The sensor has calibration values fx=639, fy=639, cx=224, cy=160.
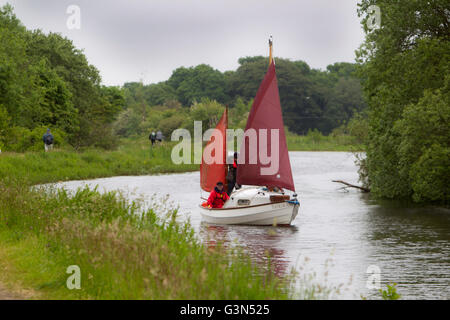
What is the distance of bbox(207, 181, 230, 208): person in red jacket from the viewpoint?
2320 cm

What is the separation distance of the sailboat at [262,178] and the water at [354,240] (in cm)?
51

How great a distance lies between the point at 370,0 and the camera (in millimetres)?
30094

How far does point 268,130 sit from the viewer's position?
939 inches

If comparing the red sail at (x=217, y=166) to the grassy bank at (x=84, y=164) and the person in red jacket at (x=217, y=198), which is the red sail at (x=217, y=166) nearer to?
the person in red jacket at (x=217, y=198)

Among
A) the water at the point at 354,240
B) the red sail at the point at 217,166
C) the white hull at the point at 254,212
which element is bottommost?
the water at the point at 354,240

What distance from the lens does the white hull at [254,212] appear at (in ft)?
75.8

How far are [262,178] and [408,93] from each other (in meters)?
7.57

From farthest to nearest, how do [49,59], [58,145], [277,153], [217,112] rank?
[217,112]
[49,59]
[58,145]
[277,153]

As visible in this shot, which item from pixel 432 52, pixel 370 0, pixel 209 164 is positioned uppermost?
pixel 370 0

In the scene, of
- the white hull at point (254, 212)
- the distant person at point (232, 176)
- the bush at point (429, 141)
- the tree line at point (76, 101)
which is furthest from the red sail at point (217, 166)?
the tree line at point (76, 101)

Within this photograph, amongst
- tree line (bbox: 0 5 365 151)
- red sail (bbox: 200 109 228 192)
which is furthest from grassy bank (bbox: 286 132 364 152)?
red sail (bbox: 200 109 228 192)

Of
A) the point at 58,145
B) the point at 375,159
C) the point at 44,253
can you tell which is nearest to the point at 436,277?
the point at 44,253
